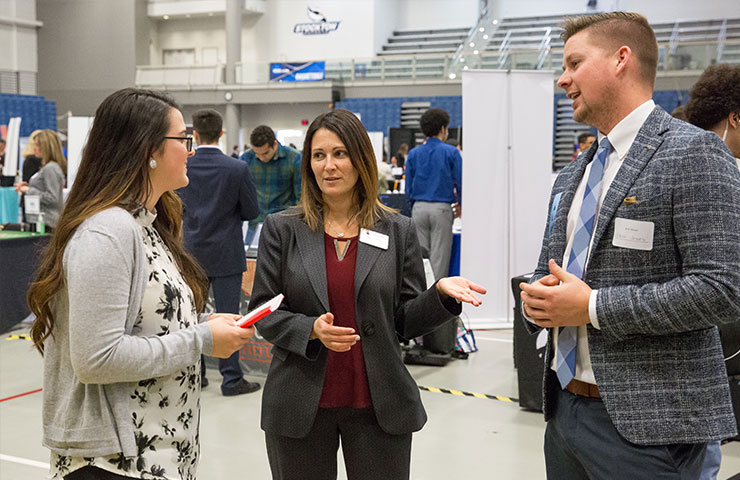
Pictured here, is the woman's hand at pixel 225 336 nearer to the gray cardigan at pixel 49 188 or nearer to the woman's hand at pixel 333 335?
the woman's hand at pixel 333 335

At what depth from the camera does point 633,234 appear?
1448 millimetres

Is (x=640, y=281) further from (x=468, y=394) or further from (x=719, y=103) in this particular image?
(x=468, y=394)

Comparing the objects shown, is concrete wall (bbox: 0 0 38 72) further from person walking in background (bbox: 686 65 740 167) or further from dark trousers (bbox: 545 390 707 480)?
dark trousers (bbox: 545 390 707 480)

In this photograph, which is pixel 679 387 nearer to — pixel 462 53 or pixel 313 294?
pixel 313 294

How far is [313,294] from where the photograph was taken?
2018mm

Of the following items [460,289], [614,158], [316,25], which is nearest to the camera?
[614,158]

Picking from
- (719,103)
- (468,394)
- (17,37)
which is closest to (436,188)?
(468,394)

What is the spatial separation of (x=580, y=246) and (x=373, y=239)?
653 millimetres

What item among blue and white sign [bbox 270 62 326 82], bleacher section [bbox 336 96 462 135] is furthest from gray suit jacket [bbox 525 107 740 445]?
blue and white sign [bbox 270 62 326 82]

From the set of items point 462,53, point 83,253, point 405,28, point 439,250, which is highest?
point 405,28

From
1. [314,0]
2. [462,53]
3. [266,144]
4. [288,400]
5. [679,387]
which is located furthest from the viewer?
[314,0]

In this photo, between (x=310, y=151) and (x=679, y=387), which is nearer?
(x=679, y=387)

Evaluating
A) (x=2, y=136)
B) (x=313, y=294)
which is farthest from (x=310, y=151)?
(x=2, y=136)

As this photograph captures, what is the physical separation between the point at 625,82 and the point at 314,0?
25088 mm
